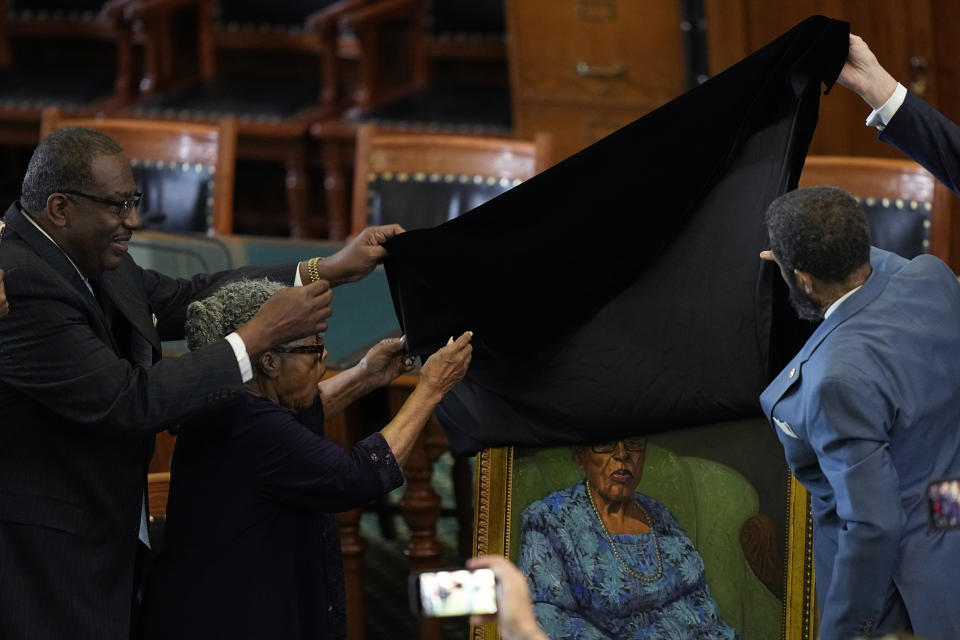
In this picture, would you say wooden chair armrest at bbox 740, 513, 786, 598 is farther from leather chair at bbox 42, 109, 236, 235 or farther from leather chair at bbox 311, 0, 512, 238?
leather chair at bbox 311, 0, 512, 238

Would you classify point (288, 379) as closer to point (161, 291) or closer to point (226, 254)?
point (161, 291)

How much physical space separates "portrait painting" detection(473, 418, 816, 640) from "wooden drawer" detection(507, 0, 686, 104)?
10.2 feet

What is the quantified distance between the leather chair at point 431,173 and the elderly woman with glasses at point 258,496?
1.70 meters

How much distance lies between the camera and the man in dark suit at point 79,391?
8.32 feet

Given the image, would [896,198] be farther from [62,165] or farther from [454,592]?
[454,592]

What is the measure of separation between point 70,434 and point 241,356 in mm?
355

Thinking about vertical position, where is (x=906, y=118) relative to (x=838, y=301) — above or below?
above

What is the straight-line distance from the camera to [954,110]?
501 centimetres

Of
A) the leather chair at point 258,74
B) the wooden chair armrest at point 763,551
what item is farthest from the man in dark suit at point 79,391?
the leather chair at point 258,74

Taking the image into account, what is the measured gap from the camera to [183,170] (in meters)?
4.62

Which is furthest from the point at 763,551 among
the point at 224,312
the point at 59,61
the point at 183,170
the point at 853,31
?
the point at 59,61

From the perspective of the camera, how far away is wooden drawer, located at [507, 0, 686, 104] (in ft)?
18.8

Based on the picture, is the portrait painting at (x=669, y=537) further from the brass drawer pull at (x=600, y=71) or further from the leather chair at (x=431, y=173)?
the brass drawer pull at (x=600, y=71)

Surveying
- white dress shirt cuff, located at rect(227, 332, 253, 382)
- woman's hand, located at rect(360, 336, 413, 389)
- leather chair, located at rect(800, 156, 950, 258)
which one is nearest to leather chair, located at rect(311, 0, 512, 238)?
leather chair, located at rect(800, 156, 950, 258)
